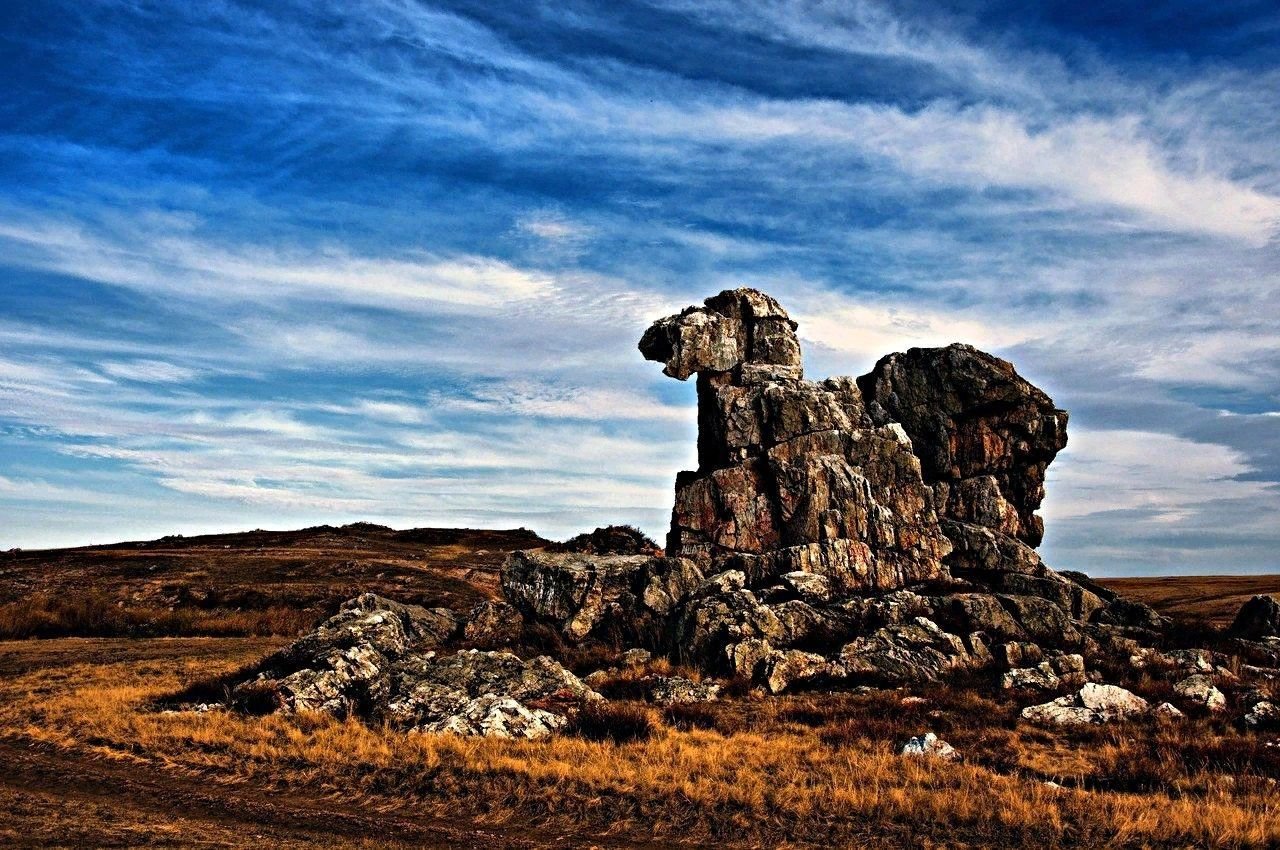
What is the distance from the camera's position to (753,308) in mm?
50562

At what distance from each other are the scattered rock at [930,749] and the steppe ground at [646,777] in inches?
19.5

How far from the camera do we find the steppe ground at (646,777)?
51.6 feet

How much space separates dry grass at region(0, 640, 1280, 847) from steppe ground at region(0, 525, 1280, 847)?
7cm

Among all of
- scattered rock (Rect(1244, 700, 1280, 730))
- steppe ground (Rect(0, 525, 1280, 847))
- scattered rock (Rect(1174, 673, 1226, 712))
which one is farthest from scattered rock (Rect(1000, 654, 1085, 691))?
scattered rock (Rect(1244, 700, 1280, 730))

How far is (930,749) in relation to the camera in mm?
21266

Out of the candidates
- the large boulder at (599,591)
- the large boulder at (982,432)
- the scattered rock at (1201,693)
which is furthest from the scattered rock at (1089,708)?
the large boulder at (982,432)

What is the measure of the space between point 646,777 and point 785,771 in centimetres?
342

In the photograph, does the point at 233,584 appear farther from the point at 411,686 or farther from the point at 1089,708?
the point at 1089,708

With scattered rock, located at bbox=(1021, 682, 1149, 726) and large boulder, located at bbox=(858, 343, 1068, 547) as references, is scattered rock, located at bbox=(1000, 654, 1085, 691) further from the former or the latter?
large boulder, located at bbox=(858, 343, 1068, 547)

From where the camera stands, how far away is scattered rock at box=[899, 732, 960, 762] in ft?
68.4

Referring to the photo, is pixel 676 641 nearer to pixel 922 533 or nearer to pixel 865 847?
pixel 922 533

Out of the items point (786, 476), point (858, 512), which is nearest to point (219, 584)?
point (786, 476)

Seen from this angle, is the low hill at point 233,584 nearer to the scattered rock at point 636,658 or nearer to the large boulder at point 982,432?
the large boulder at point 982,432

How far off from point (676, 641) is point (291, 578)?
47.6 m
